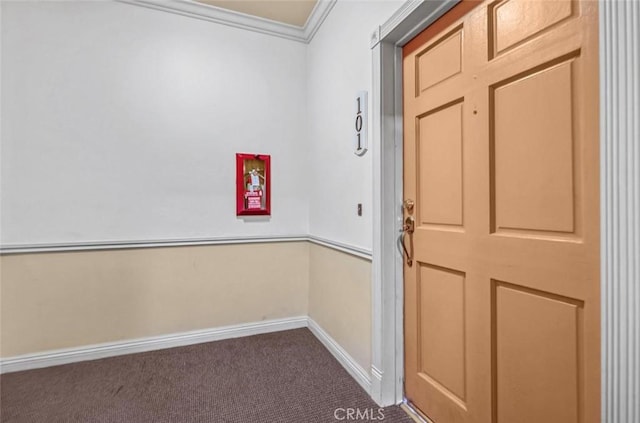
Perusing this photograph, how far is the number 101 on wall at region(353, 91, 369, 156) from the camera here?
1771mm

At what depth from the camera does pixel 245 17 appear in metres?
2.57

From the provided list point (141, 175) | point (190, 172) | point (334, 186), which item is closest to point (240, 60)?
point (190, 172)

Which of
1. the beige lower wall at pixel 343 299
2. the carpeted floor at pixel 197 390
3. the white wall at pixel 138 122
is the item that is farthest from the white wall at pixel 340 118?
the carpeted floor at pixel 197 390

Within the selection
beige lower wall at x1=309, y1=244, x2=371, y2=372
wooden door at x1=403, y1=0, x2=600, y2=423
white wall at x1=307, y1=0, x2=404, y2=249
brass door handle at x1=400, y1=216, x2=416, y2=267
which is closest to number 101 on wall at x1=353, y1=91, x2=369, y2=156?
white wall at x1=307, y1=0, x2=404, y2=249

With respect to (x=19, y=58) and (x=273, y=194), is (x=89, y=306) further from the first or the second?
(x=19, y=58)

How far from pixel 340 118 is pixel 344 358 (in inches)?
65.6

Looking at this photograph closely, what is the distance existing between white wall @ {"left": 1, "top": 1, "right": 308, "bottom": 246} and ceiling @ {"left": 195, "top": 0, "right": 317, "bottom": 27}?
17cm

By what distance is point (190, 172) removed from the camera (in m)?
2.47

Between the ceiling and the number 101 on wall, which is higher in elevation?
the ceiling

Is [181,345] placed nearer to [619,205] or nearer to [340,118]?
[340,118]

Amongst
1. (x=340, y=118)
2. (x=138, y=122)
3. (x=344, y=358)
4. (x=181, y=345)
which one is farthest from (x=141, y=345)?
(x=340, y=118)

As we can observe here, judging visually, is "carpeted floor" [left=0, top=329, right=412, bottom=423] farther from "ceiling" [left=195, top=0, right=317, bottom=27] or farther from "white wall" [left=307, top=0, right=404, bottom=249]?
"ceiling" [left=195, top=0, right=317, bottom=27]

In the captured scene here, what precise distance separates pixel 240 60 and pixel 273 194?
Result: 3.94 ft

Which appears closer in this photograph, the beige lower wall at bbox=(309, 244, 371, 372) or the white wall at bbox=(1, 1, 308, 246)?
the beige lower wall at bbox=(309, 244, 371, 372)
